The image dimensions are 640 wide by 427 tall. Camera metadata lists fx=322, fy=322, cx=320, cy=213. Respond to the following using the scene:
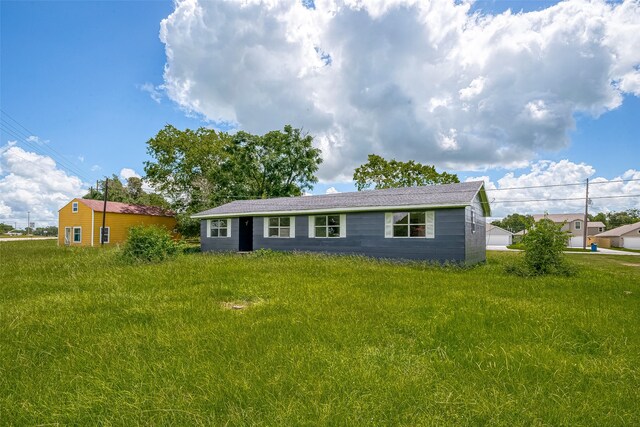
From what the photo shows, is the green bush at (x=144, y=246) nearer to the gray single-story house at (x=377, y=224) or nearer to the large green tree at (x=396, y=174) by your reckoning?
the gray single-story house at (x=377, y=224)

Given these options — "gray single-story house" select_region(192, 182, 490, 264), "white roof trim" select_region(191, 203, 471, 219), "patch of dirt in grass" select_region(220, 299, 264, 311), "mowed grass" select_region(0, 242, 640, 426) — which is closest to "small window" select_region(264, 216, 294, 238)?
"gray single-story house" select_region(192, 182, 490, 264)

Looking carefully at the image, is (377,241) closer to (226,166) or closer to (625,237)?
(226,166)

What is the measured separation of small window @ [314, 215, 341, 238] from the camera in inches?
659

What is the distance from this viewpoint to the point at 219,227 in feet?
70.6

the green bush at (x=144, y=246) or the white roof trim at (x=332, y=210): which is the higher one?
the white roof trim at (x=332, y=210)

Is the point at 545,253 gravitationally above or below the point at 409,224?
below

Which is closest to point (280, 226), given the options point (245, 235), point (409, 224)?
point (245, 235)

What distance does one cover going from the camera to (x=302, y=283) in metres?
8.12

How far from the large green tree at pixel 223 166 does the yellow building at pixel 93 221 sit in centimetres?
369

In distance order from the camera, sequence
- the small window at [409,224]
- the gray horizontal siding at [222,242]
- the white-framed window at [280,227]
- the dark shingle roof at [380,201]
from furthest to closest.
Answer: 1. the gray horizontal siding at [222,242]
2. the white-framed window at [280,227]
3. the small window at [409,224]
4. the dark shingle roof at [380,201]

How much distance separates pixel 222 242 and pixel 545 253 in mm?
17323

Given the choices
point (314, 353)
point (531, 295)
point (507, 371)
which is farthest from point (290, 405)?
point (531, 295)

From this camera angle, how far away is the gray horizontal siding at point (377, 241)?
13.5m

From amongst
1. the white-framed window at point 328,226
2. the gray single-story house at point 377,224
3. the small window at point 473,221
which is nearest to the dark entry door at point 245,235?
the gray single-story house at point 377,224
